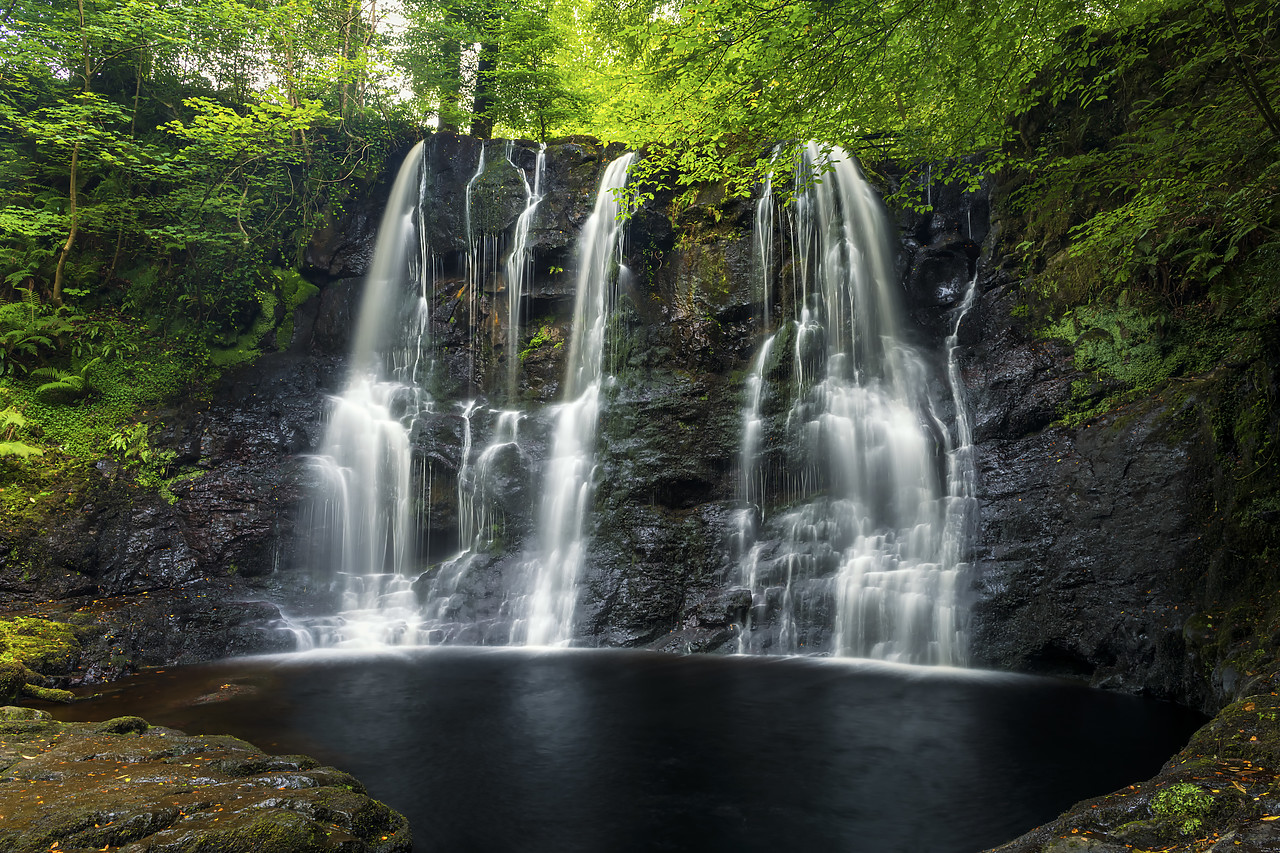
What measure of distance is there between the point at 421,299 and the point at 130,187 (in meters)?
6.24

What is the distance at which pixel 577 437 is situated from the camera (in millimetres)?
13031

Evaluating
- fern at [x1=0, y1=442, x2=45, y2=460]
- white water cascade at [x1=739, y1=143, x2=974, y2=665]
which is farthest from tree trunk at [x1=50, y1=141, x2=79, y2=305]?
white water cascade at [x1=739, y1=143, x2=974, y2=665]

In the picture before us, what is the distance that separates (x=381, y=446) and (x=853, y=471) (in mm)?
8866

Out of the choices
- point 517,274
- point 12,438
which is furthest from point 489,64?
point 12,438

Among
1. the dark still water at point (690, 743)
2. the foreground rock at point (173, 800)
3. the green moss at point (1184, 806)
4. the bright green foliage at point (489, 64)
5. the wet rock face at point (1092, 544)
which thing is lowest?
the dark still water at point (690, 743)

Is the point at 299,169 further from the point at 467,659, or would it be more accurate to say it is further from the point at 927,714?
the point at 927,714

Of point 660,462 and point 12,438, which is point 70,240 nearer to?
point 12,438

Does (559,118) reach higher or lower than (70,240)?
higher

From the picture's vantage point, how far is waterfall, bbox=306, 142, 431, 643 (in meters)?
11.7

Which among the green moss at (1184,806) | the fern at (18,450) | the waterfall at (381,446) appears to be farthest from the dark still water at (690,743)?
the fern at (18,450)

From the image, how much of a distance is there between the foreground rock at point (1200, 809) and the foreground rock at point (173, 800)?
3.49m

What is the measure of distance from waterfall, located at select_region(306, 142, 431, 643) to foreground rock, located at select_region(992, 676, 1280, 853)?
963 centimetres

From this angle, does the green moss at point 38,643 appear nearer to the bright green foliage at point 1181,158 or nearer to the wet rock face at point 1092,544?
the wet rock face at point 1092,544

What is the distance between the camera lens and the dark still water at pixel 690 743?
187 inches
